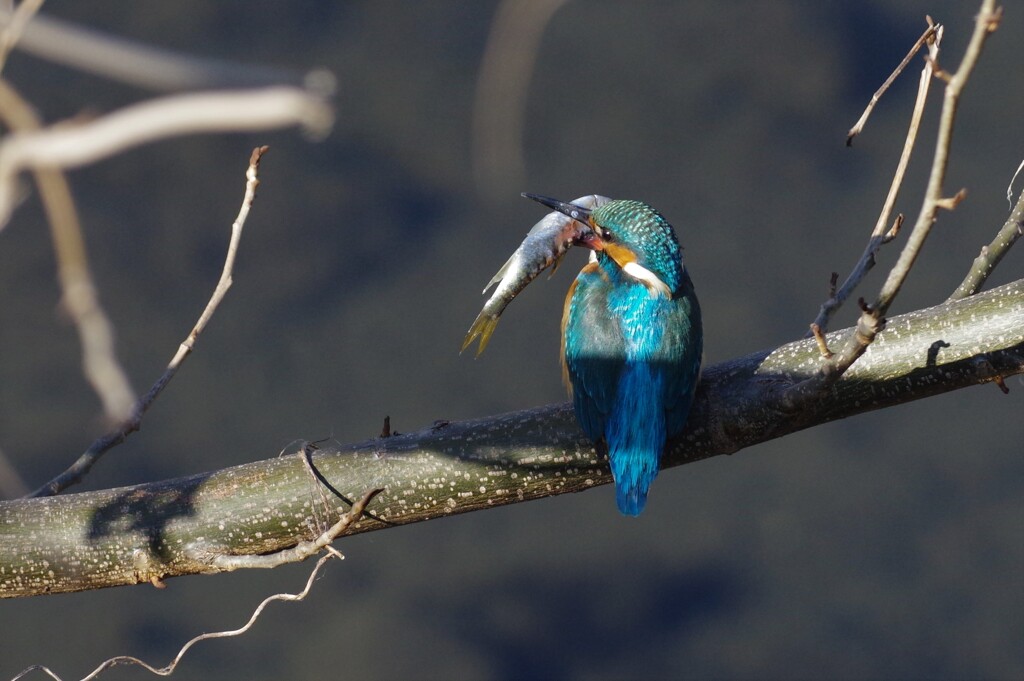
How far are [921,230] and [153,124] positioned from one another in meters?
0.65

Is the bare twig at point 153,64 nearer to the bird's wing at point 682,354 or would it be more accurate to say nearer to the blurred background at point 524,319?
the bird's wing at point 682,354

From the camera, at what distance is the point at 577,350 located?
1758 mm

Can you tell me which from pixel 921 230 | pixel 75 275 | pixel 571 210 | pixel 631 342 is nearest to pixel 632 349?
pixel 631 342

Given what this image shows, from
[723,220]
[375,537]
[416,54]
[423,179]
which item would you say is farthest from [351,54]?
[375,537]

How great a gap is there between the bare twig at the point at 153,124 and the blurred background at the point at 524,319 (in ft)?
10.2

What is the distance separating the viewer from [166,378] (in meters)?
1.45

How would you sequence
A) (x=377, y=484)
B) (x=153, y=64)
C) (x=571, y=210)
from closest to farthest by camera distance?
(x=153, y=64) → (x=377, y=484) → (x=571, y=210)

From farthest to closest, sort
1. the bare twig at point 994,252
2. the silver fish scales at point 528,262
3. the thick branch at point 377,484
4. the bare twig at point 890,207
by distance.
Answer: the silver fish scales at point 528,262 → the bare twig at point 994,252 → the thick branch at point 377,484 → the bare twig at point 890,207

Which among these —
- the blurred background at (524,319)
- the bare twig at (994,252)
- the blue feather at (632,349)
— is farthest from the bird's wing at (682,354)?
the blurred background at (524,319)

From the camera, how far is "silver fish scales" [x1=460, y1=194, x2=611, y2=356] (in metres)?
1.71

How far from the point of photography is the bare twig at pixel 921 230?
856 millimetres

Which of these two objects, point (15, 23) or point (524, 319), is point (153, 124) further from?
point (524, 319)

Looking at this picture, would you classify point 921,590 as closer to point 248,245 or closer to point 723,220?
point 723,220

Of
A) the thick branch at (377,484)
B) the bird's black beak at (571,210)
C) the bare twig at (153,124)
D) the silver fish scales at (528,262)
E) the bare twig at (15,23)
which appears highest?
the bird's black beak at (571,210)
